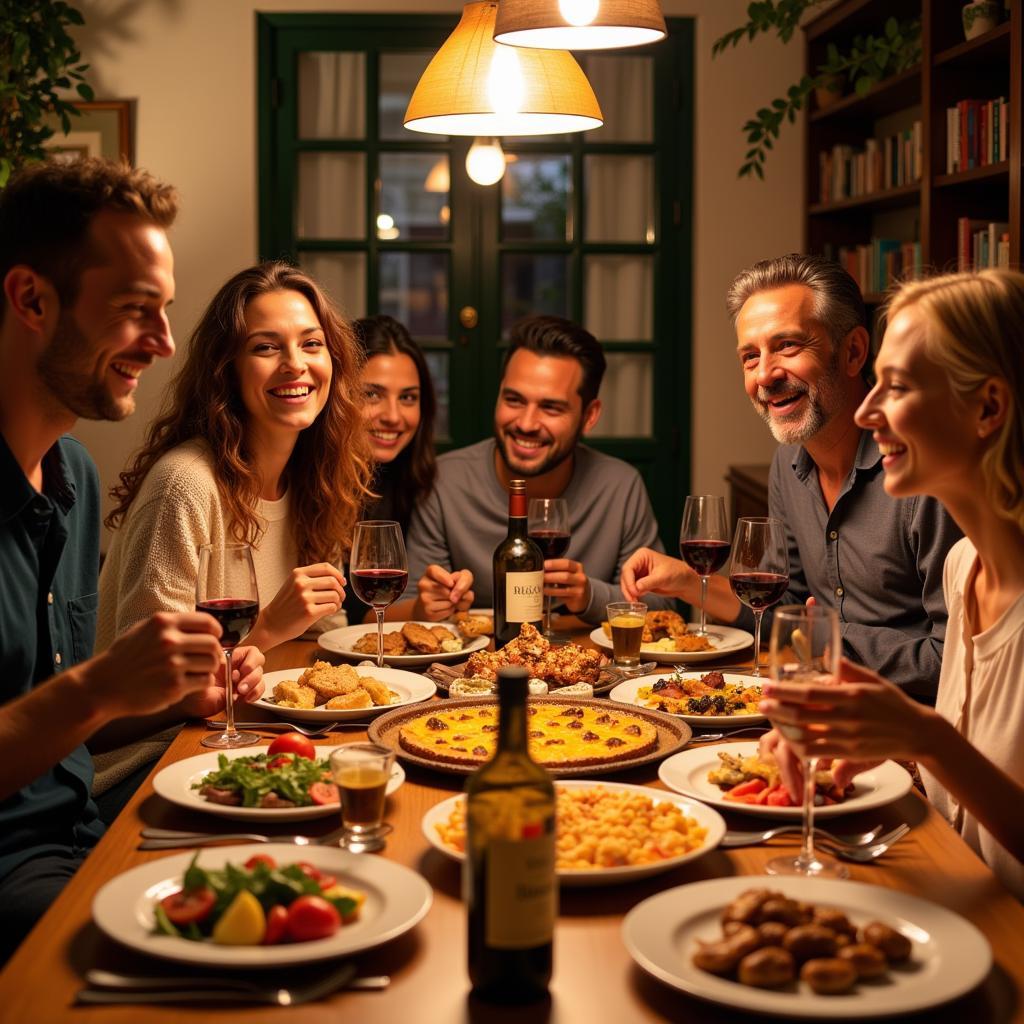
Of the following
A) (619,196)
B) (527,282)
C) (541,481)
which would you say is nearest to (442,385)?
(527,282)

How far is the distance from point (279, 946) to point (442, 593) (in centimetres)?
149

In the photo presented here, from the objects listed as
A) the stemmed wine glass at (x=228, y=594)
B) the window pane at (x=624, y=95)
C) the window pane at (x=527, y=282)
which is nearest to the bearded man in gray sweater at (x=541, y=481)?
the stemmed wine glass at (x=228, y=594)

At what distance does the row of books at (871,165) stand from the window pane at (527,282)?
1.17 metres

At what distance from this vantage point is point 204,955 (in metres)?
1.08

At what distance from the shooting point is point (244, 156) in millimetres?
5477

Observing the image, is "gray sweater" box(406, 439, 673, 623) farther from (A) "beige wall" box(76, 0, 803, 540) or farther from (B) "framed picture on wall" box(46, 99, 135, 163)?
(B) "framed picture on wall" box(46, 99, 135, 163)

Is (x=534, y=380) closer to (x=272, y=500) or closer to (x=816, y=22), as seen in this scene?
(x=272, y=500)

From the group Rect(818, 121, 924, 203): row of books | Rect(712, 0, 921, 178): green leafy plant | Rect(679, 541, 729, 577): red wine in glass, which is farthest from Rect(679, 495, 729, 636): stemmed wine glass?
Rect(712, 0, 921, 178): green leafy plant

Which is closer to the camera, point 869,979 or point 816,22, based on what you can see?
point 869,979

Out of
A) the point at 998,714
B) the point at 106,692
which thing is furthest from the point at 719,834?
the point at 106,692

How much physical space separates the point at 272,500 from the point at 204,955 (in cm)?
175

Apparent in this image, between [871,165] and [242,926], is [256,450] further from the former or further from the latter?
[871,165]

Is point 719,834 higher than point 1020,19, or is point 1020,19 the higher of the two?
point 1020,19

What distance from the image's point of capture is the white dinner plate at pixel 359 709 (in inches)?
73.5
